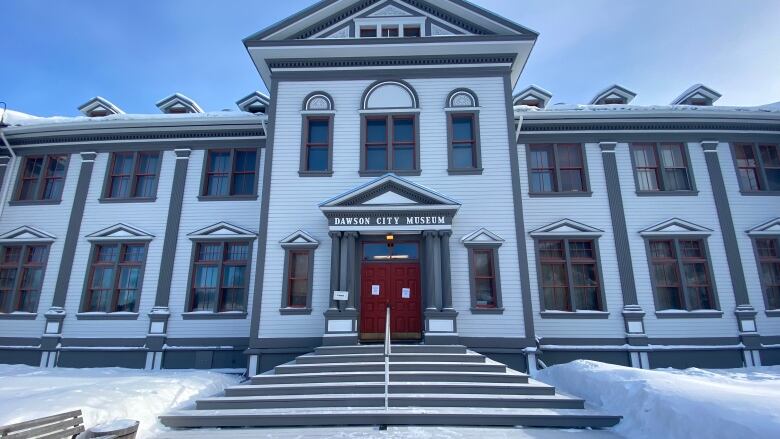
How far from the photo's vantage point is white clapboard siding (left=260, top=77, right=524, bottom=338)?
11.5 metres

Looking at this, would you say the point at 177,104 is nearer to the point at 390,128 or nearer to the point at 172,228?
the point at 172,228

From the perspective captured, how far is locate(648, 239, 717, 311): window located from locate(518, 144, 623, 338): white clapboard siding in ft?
4.80

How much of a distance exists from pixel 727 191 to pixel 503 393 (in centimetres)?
1237

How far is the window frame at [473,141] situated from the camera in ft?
40.9

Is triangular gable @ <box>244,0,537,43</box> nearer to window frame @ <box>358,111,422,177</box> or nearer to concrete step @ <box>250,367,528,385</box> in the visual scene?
window frame @ <box>358,111,422,177</box>

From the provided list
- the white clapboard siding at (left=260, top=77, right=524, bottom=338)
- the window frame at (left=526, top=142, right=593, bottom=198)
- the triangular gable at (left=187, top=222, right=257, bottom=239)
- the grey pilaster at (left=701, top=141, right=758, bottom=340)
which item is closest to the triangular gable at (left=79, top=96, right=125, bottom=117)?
the triangular gable at (left=187, top=222, right=257, bottom=239)

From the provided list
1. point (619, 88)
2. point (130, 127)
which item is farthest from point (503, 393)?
point (130, 127)

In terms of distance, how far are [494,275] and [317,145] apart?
7041 millimetres

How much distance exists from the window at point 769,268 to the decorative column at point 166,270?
2025 cm

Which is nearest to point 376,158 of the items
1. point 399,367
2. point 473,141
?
point 473,141

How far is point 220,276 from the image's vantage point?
1370 centimetres

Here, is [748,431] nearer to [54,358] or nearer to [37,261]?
[54,358]

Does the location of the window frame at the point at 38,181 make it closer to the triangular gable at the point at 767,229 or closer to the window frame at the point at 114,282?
the window frame at the point at 114,282

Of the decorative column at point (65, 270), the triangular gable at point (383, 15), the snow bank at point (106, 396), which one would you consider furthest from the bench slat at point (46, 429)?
the triangular gable at point (383, 15)
